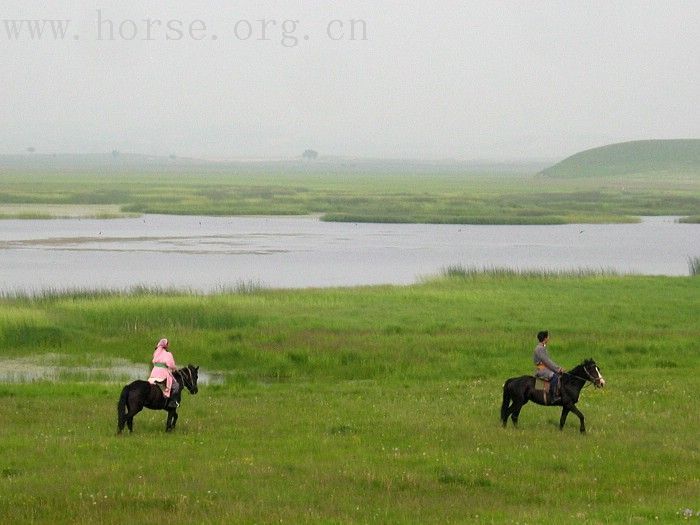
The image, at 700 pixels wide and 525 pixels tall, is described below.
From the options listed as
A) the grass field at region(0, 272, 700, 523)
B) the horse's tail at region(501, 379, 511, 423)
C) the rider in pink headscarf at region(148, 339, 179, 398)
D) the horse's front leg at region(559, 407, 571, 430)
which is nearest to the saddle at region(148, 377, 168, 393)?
the rider in pink headscarf at region(148, 339, 179, 398)

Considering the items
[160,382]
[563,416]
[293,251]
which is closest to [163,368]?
[160,382]

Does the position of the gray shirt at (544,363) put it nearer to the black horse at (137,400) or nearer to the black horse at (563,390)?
the black horse at (563,390)

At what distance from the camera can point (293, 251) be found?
85750mm

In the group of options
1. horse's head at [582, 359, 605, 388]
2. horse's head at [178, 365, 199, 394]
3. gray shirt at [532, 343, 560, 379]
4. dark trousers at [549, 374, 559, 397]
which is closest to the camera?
horse's head at [582, 359, 605, 388]

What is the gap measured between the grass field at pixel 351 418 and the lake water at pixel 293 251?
13.6m

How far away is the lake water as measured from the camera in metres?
65.9

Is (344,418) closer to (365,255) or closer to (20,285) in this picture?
(20,285)

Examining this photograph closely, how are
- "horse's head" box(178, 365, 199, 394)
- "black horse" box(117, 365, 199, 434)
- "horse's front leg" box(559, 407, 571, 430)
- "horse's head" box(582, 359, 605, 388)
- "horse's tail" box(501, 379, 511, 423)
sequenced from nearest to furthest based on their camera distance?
"black horse" box(117, 365, 199, 434) < "horse's head" box(582, 359, 605, 388) < "horse's head" box(178, 365, 199, 394) < "horse's front leg" box(559, 407, 571, 430) < "horse's tail" box(501, 379, 511, 423)

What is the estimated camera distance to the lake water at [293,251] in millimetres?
65938

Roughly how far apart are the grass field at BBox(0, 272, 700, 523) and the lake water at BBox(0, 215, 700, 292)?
13.6 metres

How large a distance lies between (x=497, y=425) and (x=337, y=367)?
1155 centimetres

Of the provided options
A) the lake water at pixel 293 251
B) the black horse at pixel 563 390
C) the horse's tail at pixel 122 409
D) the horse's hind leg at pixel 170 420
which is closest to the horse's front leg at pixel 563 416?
the black horse at pixel 563 390

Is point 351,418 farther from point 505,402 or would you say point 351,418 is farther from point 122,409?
point 122,409

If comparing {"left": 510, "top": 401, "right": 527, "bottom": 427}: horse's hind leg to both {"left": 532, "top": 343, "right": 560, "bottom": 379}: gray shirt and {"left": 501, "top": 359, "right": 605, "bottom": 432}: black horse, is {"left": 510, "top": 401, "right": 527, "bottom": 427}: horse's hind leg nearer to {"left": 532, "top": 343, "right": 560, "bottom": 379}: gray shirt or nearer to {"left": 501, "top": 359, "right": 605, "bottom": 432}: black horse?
{"left": 501, "top": 359, "right": 605, "bottom": 432}: black horse
